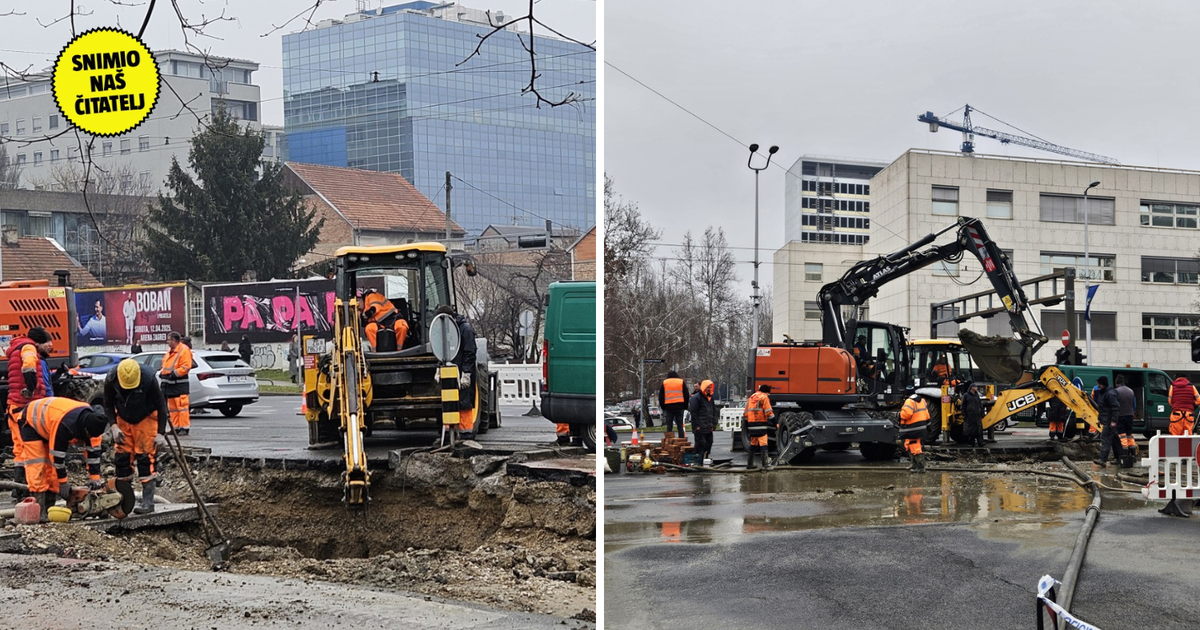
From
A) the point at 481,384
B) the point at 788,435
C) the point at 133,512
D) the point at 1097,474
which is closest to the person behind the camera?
the point at 133,512

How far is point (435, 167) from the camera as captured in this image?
1204 inches

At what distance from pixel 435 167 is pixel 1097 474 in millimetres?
21043

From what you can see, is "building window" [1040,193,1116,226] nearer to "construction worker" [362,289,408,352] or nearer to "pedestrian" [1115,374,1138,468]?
"pedestrian" [1115,374,1138,468]

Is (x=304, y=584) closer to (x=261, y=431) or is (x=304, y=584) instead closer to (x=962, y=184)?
(x=261, y=431)

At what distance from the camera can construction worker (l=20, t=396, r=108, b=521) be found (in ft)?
27.6

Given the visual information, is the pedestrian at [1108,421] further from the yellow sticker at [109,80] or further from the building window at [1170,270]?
the building window at [1170,270]

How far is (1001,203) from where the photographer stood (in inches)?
1681

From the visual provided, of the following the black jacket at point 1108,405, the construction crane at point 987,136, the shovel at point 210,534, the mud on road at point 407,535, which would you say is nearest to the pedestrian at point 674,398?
the mud on road at point 407,535

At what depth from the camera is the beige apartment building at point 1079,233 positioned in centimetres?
4212

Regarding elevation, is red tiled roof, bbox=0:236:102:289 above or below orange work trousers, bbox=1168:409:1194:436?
above

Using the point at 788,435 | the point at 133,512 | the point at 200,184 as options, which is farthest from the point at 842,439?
the point at 200,184

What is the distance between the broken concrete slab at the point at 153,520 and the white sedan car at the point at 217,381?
9.17 meters

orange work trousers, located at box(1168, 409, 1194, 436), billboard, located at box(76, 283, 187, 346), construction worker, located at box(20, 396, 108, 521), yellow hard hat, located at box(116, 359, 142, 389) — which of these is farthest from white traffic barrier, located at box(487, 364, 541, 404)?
construction worker, located at box(20, 396, 108, 521)

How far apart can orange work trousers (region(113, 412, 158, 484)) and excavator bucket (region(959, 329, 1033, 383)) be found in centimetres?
1327
